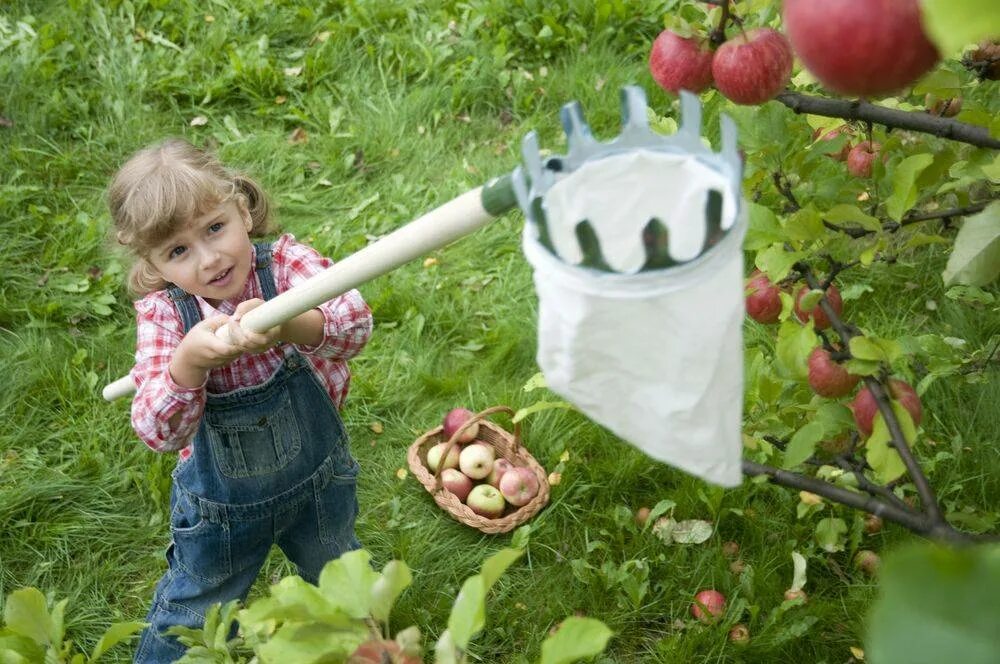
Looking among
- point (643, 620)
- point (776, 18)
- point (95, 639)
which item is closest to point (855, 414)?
point (776, 18)

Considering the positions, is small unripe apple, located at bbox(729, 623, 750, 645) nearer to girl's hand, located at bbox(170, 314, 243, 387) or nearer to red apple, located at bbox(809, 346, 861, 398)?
red apple, located at bbox(809, 346, 861, 398)

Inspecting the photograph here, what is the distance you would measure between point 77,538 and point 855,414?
1.93 metres

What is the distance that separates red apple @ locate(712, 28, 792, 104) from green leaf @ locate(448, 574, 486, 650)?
625mm

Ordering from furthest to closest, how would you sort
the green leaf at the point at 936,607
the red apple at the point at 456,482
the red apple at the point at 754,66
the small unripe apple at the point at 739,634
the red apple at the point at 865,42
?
the red apple at the point at 456,482, the small unripe apple at the point at 739,634, the red apple at the point at 754,66, the red apple at the point at 865,42, the green leaf at the point at 936,607

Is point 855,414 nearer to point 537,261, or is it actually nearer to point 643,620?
point 537,261

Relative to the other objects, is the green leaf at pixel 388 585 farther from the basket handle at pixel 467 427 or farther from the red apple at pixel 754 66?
the basket handle at pixel 467 427

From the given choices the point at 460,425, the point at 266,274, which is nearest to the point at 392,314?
the point at 460,425

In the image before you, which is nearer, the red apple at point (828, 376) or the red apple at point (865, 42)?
the red apple at point (865, 42)

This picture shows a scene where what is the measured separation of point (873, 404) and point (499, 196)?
1.97 feet

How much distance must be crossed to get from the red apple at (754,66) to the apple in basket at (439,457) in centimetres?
151

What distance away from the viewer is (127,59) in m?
3.82

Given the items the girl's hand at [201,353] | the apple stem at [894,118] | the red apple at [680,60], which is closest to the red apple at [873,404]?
the apple stem at [894,118]

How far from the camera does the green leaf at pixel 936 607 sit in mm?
411

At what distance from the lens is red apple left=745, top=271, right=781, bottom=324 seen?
1467 millimetres
